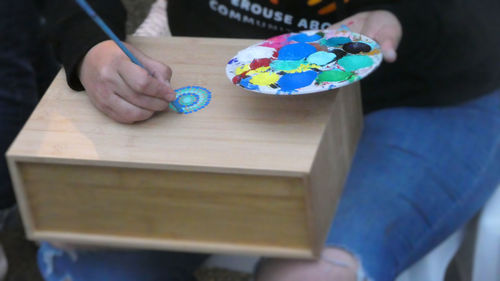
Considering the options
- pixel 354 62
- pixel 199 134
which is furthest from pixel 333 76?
pixel 199 134

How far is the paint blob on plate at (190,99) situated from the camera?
0.82m

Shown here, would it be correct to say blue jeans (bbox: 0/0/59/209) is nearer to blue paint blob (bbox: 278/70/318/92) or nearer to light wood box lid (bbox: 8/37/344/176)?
light wood box lid (bbox: 8/37/344/176)

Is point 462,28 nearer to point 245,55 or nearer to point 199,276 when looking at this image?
point 245,55

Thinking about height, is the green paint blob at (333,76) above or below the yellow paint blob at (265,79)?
above

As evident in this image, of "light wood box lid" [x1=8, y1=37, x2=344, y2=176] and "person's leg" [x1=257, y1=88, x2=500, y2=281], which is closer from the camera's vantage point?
"light wood box lid" [x1=8, y1=37, x2=344, y2=176]

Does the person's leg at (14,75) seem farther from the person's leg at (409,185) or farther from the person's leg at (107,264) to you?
the person's leg at (409,185)

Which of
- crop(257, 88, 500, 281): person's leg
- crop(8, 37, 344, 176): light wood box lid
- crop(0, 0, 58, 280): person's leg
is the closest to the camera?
crop(8, 37, 344, 176): light wood box lid

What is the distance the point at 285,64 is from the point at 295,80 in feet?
0.13

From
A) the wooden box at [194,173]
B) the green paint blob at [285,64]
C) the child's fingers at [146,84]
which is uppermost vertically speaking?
the green paint blob at [285,64]

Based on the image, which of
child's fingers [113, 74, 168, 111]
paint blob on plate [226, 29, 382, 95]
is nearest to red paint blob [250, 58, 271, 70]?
paint blob on plate [226, 29, 382, 95]

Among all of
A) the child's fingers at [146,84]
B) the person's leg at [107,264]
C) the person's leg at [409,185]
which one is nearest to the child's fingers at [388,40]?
the person's leg at [409,185]

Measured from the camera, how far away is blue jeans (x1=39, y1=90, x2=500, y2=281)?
853mm

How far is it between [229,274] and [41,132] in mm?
691

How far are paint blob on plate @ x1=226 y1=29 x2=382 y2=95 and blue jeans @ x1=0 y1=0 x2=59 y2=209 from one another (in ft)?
1.58
